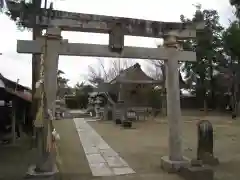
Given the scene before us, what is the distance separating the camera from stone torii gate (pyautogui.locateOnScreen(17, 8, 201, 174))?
751 cm

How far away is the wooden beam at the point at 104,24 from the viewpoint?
760 cm

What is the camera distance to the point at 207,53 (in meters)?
36.8

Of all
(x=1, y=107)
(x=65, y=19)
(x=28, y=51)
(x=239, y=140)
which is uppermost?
(x=65, y=19)

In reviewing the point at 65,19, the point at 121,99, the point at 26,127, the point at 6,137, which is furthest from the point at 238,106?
the point at 65,19

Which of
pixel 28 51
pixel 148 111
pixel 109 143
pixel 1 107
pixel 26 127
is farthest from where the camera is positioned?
pixel 148 111

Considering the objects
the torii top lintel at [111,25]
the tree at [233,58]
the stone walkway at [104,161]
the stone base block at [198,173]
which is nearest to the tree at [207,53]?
the tree at [233,58]

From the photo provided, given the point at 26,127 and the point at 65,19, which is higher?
the point at 65,19

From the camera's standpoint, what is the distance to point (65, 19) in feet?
25.5

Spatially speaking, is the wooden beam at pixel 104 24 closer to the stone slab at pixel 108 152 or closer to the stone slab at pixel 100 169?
the stone slab at pixel 100 169

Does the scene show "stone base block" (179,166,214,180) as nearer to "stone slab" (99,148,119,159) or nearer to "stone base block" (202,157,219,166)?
"stone base block" (202,157,219,166)

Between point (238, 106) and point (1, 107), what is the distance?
24.8 m

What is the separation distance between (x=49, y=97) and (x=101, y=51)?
1.77m

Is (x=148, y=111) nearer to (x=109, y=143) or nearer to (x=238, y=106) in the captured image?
(x=238, y=106)

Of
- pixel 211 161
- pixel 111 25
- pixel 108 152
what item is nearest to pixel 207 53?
pixel 108 152
